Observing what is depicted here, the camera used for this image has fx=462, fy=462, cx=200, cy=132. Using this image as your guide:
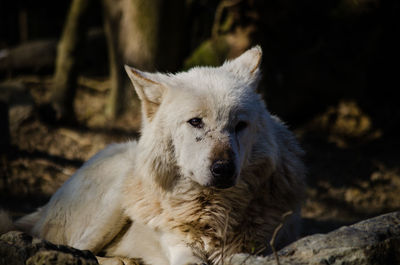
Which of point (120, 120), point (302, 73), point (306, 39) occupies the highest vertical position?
point (306, 39)

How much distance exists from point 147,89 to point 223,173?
876 millimetres

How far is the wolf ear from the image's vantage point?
3.25m

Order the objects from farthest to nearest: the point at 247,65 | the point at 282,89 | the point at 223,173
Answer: the point at 282,89 < the point at 247,65 < the point at 223,173

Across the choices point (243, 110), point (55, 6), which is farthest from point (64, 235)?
point (55, 6)

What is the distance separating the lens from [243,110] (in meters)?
3.10

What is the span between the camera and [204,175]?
294cm

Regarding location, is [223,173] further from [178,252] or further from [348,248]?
[348,248]

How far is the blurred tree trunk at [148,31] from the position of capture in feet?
24.0

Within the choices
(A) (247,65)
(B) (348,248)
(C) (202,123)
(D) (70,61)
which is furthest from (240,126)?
(D) (70,61)

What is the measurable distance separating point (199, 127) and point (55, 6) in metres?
11.2

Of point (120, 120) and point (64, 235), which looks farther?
point (120, 120)

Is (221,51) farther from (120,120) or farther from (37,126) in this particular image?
(37,126)

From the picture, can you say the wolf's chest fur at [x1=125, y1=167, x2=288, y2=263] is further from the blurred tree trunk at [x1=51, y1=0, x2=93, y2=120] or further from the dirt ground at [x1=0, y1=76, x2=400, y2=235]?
the blurred tree trunk at [x1=51, y1=0, x2=93, y2=120]

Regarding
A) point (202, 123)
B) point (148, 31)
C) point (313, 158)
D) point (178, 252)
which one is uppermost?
point (202, 123)
